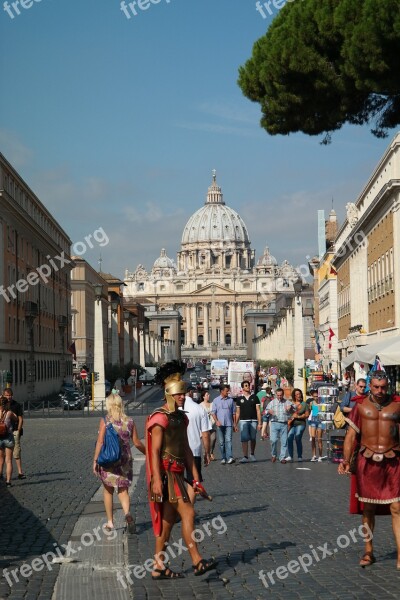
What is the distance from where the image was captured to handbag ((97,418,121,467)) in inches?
422

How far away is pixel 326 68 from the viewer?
536 inches

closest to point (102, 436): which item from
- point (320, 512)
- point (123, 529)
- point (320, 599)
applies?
point (123, 529)

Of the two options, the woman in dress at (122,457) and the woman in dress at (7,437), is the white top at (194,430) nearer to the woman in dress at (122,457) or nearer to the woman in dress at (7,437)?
the woman in dress at (122,457)

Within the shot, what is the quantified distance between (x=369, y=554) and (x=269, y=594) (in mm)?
1230

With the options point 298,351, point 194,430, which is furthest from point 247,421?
point 298,351

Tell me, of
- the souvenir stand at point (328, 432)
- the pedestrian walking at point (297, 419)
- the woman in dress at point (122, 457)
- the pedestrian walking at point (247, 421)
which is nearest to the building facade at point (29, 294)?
the souvenir stand at point (328, 432)

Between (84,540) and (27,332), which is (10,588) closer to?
(84,540)

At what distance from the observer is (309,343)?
86.6 meters

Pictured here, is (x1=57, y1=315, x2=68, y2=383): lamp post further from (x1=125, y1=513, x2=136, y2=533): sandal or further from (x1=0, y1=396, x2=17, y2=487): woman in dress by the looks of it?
(x1=125, y1=513, x2=136, y2=533): sandal

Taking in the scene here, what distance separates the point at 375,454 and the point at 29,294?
47185mm

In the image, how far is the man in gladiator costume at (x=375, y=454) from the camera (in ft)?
27.4

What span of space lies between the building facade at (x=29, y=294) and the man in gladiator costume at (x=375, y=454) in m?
36.5

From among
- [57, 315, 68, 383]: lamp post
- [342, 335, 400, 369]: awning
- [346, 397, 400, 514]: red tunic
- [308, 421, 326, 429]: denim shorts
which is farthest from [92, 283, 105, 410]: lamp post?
[346, 397, 400, 514]: red tunic

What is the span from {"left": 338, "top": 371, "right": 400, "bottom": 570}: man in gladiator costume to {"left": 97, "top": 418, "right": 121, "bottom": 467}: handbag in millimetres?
2870
